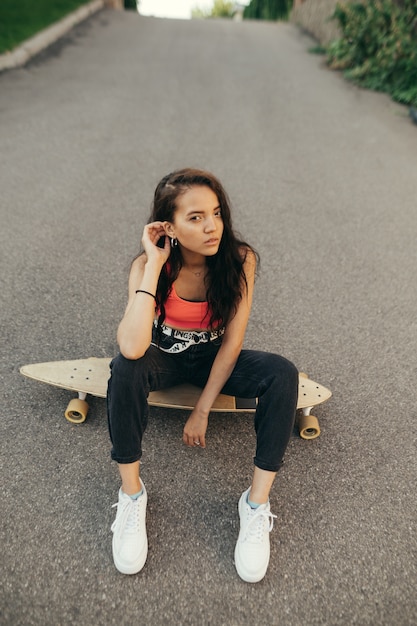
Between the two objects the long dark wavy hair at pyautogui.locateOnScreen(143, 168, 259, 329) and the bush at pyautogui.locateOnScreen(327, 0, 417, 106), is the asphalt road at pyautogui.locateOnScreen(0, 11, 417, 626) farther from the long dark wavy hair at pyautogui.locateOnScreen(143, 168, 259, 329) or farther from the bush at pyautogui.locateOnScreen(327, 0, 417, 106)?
the bush at pyautogui.locateOnScreen(327, 0, 417, 106)

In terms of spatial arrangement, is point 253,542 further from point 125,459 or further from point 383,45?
point 383,45

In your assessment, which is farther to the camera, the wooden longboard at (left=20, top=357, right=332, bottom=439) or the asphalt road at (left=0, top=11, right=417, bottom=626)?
the wooden longboard at (left=20, top=357, right=332, bottom=439)

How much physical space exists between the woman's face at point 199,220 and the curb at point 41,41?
7887 millimetres

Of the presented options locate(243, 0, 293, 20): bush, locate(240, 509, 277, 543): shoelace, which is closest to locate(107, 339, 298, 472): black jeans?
locate(240, 509, 277, 543): shoelace

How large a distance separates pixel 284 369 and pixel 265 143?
5175 millimetres

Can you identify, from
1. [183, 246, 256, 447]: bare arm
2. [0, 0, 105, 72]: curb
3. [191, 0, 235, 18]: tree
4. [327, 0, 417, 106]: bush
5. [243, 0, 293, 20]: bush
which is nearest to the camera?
[183, 246, 256, 447]: bare arm

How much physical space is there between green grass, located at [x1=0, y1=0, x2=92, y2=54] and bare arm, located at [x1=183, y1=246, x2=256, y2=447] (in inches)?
339

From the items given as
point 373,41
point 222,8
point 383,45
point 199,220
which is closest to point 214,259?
point 199,220

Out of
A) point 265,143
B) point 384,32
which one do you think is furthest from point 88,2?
point 265,143

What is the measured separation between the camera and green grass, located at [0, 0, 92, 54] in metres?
9.29

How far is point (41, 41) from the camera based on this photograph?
990 centimetres

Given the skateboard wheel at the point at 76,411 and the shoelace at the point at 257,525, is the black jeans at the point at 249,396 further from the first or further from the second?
the skateboard wheel at the point at 76,411

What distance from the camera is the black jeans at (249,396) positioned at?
78.9 inches

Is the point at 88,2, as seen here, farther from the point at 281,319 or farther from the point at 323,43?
the point at 281,319
